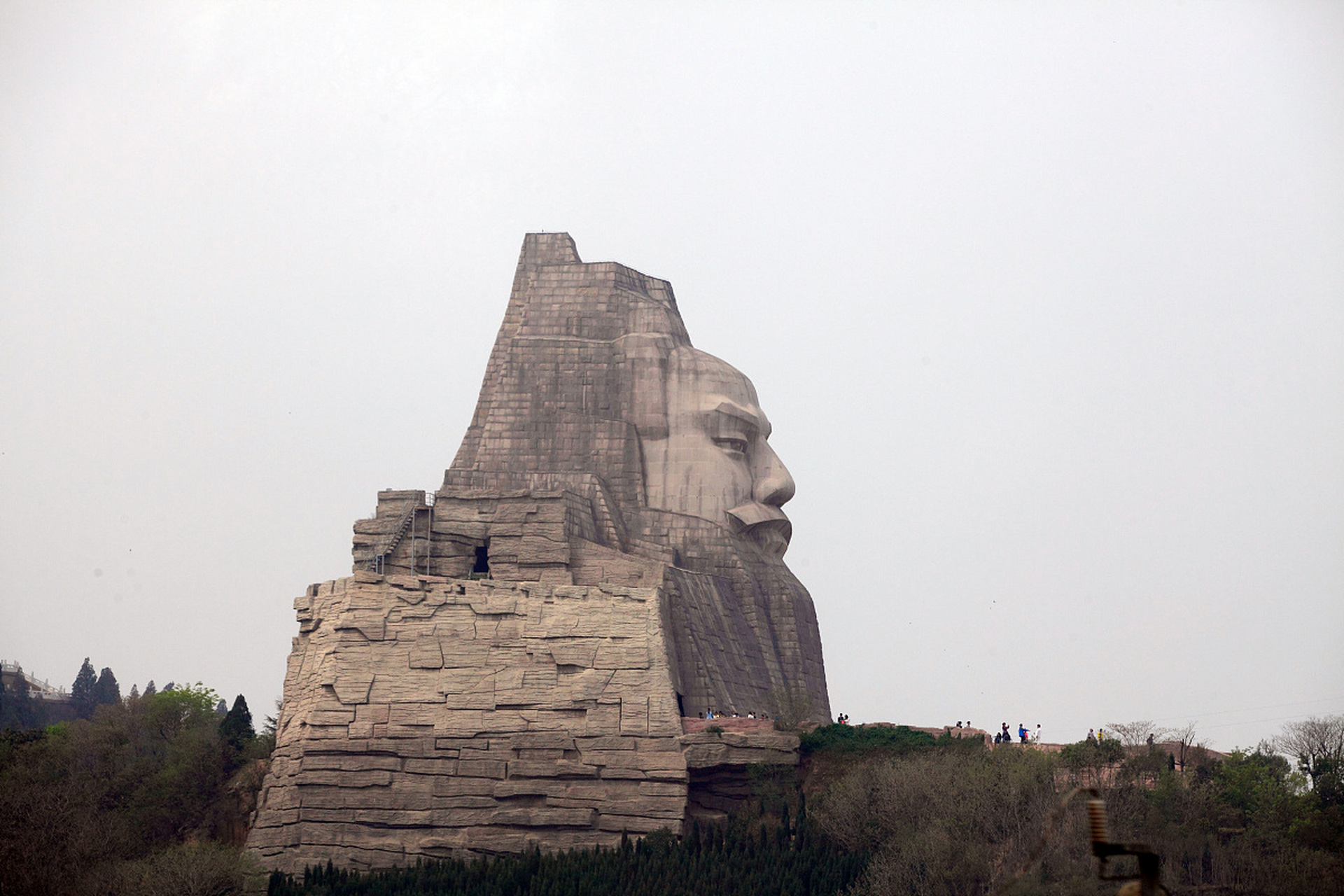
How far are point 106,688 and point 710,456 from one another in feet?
172

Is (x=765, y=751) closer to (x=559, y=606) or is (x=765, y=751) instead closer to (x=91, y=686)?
(x=559, y=606)

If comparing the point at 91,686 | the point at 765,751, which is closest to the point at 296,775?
the point at 765,751

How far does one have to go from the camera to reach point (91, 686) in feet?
275

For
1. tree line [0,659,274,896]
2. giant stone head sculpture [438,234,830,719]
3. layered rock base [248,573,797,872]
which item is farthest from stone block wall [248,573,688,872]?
giant stone head sculpture [438,234,830,719]

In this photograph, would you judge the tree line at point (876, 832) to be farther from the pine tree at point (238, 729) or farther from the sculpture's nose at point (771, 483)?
the sculpture's nose at point (771, 483)

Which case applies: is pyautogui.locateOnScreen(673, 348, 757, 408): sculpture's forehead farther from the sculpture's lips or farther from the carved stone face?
the sculpture's lips

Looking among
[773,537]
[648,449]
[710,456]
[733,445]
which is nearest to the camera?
[648,449]

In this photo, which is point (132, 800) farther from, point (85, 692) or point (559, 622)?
point (85, 692)

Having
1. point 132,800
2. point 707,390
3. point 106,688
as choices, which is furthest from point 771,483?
point 106,688

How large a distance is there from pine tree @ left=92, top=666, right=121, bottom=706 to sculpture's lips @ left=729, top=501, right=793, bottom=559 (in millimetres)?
49359

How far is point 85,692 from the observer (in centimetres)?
8319

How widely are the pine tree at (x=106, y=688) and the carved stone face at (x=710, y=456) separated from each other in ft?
162

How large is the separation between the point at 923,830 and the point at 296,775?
39.3ft

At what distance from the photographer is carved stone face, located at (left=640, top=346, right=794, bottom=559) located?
Result: 4184cm
